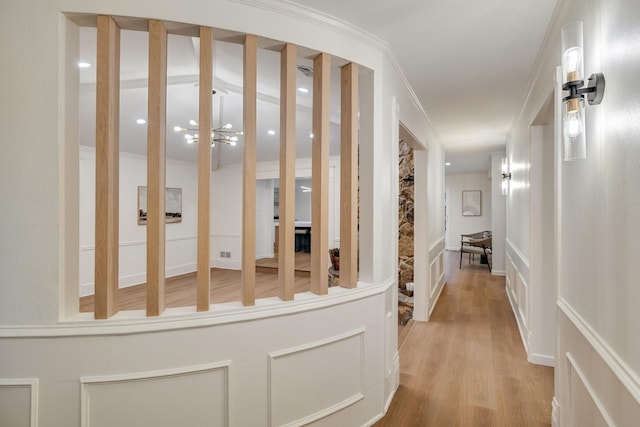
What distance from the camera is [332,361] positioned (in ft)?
6.40

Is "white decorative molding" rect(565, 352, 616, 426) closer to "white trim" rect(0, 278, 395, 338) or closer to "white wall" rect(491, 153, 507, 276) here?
"white trim" rect(0, 278, 395, 338)

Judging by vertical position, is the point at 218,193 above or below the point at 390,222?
above

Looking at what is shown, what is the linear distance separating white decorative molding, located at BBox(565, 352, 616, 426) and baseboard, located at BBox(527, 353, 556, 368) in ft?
4.96

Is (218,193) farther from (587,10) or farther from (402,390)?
(587,10)

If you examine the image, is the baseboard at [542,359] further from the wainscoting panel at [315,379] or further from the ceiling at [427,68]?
the ceiling at [427,68]

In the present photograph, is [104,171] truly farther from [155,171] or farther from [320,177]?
[320,177]

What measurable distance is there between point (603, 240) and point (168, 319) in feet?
6.29

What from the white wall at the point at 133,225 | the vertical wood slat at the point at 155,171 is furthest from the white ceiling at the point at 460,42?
the white wall at the point at 133,225

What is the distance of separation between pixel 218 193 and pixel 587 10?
8.07 m

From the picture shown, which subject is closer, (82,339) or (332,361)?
(82,339)

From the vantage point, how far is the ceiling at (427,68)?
187 cm

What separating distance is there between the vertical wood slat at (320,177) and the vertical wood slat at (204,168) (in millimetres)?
627

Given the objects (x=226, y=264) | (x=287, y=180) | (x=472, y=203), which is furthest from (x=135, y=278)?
(x=472, y=203)

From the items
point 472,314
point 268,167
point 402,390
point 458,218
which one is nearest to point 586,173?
point 402,390
